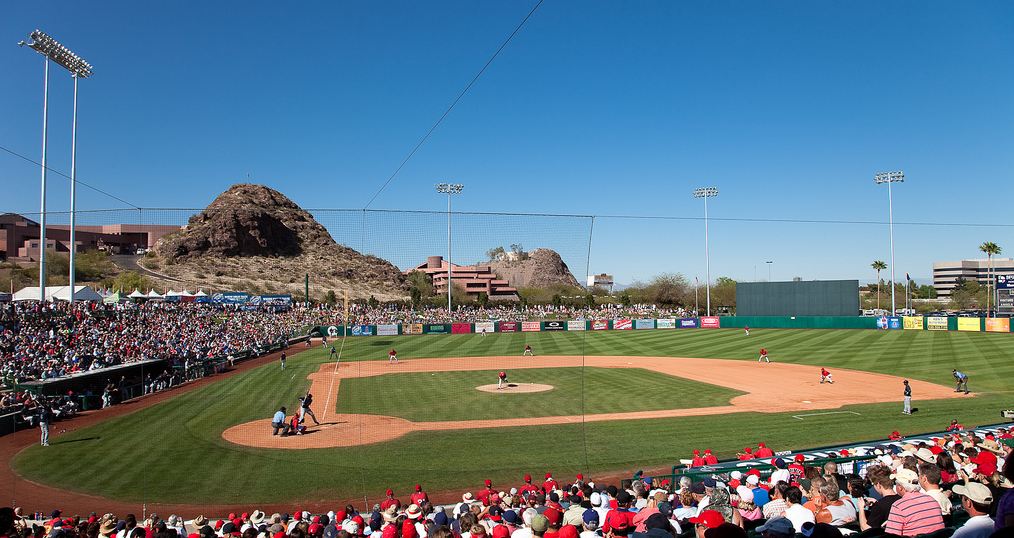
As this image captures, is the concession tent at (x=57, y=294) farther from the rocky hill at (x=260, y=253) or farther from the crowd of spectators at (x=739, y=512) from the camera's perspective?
the crowd of spectators at (x=739, y=512)

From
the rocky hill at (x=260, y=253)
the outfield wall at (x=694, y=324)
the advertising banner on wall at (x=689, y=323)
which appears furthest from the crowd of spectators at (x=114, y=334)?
the advertising banner on wall at (x=689, y=323)

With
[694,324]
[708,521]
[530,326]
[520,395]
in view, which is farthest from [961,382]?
[694,324]

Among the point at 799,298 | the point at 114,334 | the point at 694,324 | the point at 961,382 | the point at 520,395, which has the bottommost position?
the point at 520,395

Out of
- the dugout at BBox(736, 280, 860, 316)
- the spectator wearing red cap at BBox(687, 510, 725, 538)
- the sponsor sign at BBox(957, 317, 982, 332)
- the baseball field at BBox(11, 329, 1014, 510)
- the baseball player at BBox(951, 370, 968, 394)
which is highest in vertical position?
the dugout at BBox(736, 280, 860, 316)

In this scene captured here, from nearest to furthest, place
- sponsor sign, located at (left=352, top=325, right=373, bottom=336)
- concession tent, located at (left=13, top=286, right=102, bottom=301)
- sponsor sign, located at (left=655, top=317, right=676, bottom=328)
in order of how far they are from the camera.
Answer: concession tent, located at (left=13, top=286, right=102, bottom=301) < sponsor sign, located at (left=352, top=325, right=373, bottom=336) < sponsor sign, located at (left=655, top=317, right=676, bottom=328)

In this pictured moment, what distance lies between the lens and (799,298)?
2370 inches

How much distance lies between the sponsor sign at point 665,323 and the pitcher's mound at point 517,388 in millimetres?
35700

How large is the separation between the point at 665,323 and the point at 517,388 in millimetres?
37840

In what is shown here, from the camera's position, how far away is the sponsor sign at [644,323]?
60.7 metres

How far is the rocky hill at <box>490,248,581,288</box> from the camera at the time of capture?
56.2 ft

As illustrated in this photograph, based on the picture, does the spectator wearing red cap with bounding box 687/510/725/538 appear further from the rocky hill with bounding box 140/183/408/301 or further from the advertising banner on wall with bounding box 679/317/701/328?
the advertising banner on wall with bounding box 679/317/701/328

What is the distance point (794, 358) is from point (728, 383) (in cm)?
1197

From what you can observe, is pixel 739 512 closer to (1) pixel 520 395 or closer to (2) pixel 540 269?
(2) pixel 540 269

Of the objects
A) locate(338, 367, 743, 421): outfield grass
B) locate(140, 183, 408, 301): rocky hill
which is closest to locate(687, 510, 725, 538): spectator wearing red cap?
locate(140, 183, 408, 301): rocky hill
